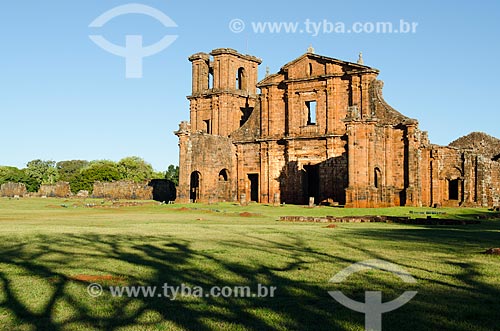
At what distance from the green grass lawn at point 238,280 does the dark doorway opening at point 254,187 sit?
31.3m

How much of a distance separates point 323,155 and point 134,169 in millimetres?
→ 70336

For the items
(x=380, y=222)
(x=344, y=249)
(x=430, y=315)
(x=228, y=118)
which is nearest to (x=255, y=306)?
(x=430, y=315)

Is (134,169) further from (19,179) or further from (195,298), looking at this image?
(195,298)

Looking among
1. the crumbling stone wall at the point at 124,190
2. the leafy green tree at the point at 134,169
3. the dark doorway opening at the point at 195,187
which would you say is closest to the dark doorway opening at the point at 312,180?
the dark doorway opening at the point at 195,187

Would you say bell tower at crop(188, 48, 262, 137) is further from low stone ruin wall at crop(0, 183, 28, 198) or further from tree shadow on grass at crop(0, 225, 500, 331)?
tree shadow on grass at crop(0, 225, 500, 331)

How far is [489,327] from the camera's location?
16.1 feet

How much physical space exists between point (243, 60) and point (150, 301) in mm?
44339

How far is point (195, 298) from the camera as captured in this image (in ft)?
20.3

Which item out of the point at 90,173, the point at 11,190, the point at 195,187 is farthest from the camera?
the point at 90,173

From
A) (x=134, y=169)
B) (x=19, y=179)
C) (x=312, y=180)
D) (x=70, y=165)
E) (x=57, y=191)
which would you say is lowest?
(x=57, y=191)

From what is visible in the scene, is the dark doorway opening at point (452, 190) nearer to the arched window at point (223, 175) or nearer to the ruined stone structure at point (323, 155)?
the ruined stone structure at point (323, 155)

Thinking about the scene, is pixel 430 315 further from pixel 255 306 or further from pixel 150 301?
pixel 150 301

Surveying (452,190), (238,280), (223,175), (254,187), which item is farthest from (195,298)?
(254,187)

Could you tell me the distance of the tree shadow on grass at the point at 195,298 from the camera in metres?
5.12
